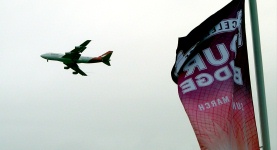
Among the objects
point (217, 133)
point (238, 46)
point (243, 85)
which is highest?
point (238, 46)

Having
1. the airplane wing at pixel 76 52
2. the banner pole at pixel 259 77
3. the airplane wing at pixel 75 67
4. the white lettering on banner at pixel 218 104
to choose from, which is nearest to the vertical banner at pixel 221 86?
the white lettering on banner at pixel 218 104

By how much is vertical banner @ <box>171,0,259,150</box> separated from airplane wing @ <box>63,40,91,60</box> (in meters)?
52.7

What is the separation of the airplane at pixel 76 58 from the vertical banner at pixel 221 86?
53.6m

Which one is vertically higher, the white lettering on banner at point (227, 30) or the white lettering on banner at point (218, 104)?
the white lettering on banner at point (227, 30)

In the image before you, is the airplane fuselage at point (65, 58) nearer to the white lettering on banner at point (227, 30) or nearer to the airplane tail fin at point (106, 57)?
the airplane tail fin at point (106, 57)

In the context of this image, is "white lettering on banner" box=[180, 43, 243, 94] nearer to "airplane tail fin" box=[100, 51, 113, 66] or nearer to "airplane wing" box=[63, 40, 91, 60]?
"airplane wing" box=[63, 40, 91, 60]

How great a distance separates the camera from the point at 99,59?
71.7 m

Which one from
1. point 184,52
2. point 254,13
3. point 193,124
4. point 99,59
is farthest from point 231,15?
point 99,59

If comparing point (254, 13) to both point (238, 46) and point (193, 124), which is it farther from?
point (193, 124)

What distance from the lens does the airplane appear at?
6804cm

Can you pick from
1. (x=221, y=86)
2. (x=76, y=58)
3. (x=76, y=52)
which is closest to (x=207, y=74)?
(x=221, y=86)

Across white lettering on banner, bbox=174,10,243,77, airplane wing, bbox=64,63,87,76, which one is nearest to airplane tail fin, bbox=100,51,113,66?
airplane wing, bbox=64,63,87,76

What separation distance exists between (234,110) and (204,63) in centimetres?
157

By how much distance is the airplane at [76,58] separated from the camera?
68037 millimetres
